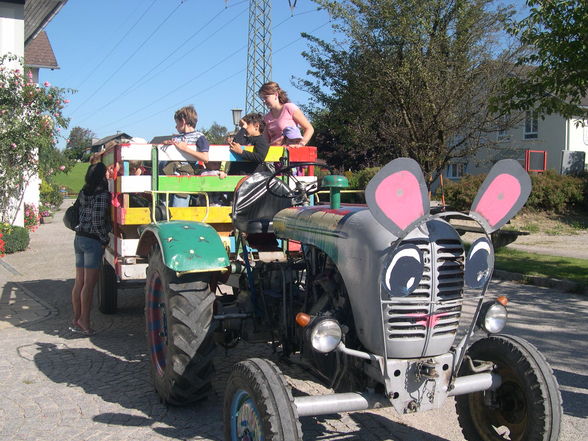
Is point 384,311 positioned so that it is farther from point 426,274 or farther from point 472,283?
point 472,283

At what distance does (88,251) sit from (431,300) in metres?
4.49

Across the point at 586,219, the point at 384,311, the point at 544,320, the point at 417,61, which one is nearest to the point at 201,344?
the point at 384,311

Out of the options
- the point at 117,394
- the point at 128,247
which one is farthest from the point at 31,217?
the point at 117,394

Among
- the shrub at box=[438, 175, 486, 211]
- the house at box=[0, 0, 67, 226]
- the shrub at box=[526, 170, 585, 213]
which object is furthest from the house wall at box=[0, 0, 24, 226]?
the shrub at box=[526, 170, 585, 213]

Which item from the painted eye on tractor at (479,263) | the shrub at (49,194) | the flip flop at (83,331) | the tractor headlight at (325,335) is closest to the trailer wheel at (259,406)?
the tractor headlight at (325,335)

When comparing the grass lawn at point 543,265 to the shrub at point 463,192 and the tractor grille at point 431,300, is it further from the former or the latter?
the tractor grille at point 431,300

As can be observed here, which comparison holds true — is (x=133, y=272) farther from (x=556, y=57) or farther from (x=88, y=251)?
(x=556, y=57)

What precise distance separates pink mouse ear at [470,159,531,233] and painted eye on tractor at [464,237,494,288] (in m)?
0.11

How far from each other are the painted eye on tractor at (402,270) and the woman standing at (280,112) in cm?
374

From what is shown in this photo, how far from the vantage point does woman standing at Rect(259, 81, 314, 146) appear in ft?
21.4

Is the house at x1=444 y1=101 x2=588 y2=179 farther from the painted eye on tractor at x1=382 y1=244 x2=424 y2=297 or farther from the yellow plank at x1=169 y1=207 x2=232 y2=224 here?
the painted eye on tractor at x1=382 y1=244 x2=424 y2=297

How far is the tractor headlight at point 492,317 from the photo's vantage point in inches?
128

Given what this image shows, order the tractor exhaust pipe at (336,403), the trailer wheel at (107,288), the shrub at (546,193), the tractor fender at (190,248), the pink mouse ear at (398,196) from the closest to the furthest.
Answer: the pink mouse ear at (398,196), the tractor exhaust pipe at (336,403), the tractor fender at (190,248), the trailer wheel at (107,288), the shrub at (546,193)

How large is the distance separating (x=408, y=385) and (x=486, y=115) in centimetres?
1153
